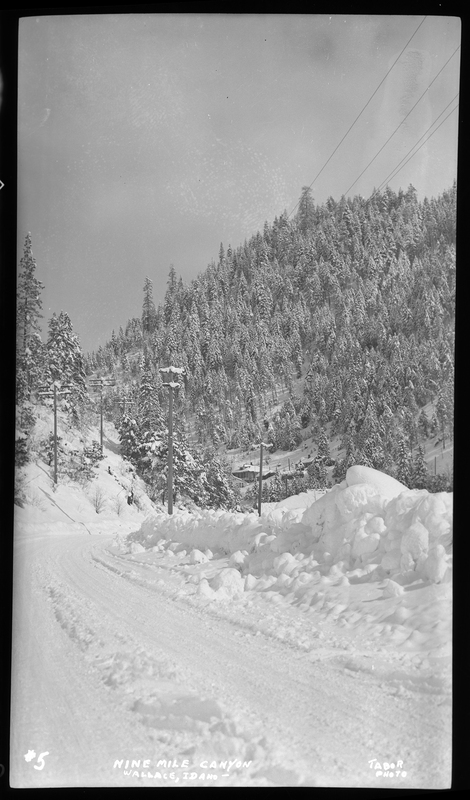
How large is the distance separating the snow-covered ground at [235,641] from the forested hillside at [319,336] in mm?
336

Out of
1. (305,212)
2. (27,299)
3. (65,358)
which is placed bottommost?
(65,358)

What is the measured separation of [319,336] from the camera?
2.72 metres

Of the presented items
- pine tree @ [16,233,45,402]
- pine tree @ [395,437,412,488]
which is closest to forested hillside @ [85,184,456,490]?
pine tree @ [395,437,412,488]

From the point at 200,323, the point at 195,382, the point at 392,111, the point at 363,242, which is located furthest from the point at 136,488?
the point at 392,111

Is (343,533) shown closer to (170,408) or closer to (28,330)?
(170,408)

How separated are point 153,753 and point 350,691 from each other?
2.99 feet

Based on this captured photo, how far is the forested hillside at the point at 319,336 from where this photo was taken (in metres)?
2.66

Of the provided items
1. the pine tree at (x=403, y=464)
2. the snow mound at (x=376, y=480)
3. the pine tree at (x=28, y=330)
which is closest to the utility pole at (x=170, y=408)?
the pine tree at (x=28, y=330)

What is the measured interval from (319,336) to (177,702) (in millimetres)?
1796

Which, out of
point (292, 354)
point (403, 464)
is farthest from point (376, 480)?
point (292, 354)

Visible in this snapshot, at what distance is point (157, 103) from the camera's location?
268 centimetres

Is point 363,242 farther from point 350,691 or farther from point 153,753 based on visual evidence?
point 153,753

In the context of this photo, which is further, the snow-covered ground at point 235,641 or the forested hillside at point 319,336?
the forested hillside at point 319,336

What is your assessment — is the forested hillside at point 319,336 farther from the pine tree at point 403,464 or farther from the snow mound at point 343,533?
the snow mound at point 343,533
